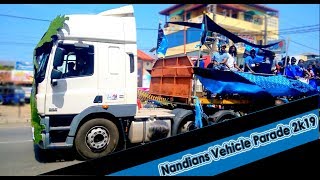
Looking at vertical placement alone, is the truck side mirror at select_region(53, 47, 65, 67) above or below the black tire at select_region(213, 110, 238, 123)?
above

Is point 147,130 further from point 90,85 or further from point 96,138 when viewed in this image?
point 90,85

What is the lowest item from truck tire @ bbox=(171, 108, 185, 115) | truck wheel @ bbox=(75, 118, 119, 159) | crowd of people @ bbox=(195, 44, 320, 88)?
truck wheel @ bbox=(75, 118, 119, 159)

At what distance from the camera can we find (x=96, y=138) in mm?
5379

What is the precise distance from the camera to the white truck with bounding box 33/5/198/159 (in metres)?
5.11

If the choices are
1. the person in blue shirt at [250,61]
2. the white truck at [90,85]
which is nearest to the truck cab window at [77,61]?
the white truck at [90,85]

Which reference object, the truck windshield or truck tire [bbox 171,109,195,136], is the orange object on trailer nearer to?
truck tire [bbox 171,109,195,136]

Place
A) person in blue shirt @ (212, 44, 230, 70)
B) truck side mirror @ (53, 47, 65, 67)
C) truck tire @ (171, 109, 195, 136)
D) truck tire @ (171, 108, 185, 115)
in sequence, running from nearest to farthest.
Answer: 1. truck side mirror @ (53, 47, 65, 67)
2. truck tire @ (171, 109, 195, 136)
3. truck tire @ (171, 108, 185, 115)
4. person in blue shirt @ (212, 44, 230, 70)

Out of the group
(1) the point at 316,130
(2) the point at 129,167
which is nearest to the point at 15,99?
(2) the point at 129,167

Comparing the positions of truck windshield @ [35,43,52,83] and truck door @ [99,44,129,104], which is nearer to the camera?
truck windshield @ [35,43,52,83]

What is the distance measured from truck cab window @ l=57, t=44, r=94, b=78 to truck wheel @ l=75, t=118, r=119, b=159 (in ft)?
2.91

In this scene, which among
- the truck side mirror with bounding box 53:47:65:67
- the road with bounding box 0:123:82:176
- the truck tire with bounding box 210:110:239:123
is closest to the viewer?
the road with bounding box 0:123:82:176

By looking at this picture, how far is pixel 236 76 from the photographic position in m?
5.99

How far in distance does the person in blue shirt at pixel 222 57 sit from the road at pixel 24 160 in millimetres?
3477

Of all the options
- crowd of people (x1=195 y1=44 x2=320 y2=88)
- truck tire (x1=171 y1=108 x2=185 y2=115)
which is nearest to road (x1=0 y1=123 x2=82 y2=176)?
truck tire (x1=171 y1=108 x2=185 y2=115)
